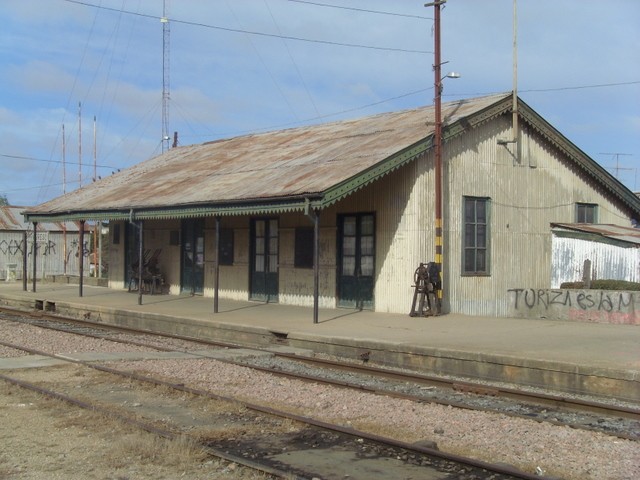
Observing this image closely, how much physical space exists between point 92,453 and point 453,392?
522 centimetres

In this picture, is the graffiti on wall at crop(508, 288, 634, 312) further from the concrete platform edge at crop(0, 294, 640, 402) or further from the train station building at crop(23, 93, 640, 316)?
the concrete platform edge at crop(0, 294, 640, 402)

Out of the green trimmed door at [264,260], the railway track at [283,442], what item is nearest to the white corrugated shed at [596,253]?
the green trimmed door at [264,260]

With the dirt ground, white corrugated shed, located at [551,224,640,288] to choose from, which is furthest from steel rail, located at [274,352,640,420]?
white corrugated shed, located at [551,224,640,288]

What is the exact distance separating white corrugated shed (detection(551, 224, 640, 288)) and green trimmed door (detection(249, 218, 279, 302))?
296 inches

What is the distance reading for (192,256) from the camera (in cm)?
2423

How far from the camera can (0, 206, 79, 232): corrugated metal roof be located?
39312 mm

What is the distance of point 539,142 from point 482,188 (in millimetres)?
2530

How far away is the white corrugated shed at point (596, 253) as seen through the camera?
18156 mm

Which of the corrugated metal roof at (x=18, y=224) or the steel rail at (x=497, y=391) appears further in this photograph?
the corrugated metal roof at (x=18, y=224)

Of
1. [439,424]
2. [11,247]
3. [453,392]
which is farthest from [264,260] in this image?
[11,247]

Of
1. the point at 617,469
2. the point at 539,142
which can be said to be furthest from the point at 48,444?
the point at 539,142

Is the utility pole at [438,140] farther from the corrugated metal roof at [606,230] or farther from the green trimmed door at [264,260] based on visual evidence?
the green trimmed door at [264,260]

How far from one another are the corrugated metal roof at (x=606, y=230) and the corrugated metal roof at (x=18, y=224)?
2776 cm

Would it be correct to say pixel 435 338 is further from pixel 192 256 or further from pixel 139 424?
pixel 192 256
